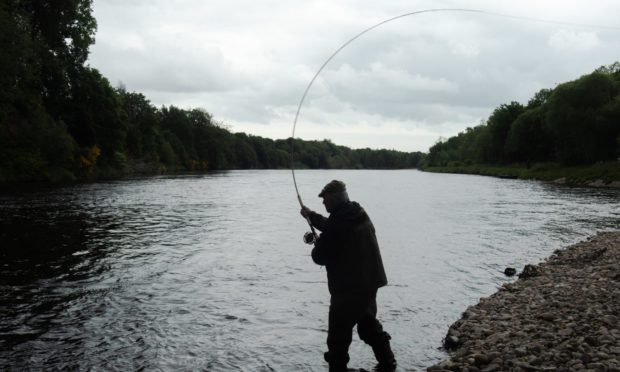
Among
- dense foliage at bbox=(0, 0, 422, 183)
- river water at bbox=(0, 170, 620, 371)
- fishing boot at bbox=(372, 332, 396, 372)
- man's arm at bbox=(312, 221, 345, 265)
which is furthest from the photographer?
dense foliage at bbox=(0, 0, 422, 183)

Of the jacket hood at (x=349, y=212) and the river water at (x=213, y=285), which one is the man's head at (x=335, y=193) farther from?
the river water at (x=213, y=285)

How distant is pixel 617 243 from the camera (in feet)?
50.8

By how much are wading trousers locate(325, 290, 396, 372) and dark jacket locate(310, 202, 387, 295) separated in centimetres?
11

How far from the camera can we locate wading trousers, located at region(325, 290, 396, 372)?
6031 millimetres

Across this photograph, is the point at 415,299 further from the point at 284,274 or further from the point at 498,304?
the point at 284,274

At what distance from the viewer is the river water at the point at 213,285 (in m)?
7.85

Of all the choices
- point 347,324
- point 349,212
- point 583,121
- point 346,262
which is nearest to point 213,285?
point 347,324

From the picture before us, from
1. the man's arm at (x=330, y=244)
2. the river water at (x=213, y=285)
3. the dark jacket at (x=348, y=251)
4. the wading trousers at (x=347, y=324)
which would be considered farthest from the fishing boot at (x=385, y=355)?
the man's arm at (x=330, y=244)

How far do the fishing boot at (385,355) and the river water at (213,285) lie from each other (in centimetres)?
53

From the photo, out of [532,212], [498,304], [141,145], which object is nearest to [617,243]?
→ [498,304]

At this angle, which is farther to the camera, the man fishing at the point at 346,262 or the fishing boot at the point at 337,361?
the fishing boot at the point at 337,361

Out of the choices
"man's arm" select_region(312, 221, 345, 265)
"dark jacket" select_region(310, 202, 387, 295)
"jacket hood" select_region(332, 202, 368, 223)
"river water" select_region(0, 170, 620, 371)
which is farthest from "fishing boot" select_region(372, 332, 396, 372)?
"jacket hood" select_region(332, 202, 368, 223)

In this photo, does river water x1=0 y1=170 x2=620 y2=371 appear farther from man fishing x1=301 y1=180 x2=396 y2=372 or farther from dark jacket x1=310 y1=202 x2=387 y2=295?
dark jacket x1=310 y1=202 x2=387 y2=295

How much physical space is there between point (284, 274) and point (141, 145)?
344 feet
